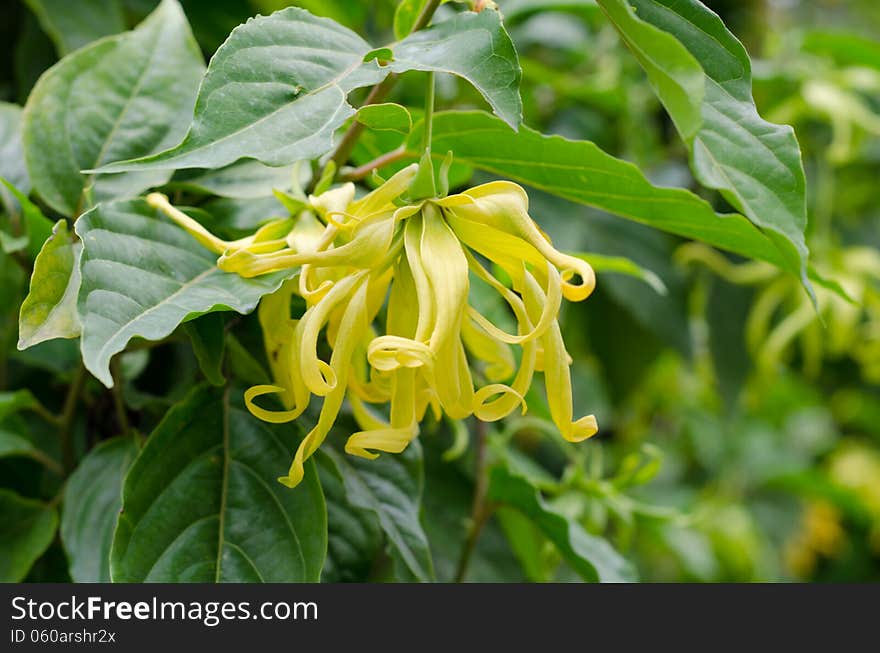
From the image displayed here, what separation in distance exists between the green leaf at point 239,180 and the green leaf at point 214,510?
0.11 metres

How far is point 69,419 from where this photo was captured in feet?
1.73

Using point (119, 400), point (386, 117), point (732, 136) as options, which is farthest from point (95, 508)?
point (732, 136)

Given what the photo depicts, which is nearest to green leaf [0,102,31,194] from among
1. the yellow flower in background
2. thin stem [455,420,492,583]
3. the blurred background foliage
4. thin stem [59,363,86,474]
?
the blurred background foliage

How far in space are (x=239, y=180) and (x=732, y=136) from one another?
0.85 feet

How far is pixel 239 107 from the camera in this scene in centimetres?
34

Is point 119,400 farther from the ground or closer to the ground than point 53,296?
closer to the ground

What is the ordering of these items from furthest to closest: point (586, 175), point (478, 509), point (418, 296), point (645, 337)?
point (645, 337)
point (478, 509)
point (586, 175)
point (418, 296)

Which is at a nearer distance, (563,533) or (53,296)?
(53,296)

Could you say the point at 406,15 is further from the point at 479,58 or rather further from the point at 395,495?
the point at 395,495

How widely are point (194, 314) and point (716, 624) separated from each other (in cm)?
35

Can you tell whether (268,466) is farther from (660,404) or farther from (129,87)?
(660,404)

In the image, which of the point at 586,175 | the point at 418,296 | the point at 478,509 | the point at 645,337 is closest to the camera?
the point at 418,296

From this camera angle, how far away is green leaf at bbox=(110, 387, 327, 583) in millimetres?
412

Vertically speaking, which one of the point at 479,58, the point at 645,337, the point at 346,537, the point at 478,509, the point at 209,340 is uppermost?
the point at 479,58
